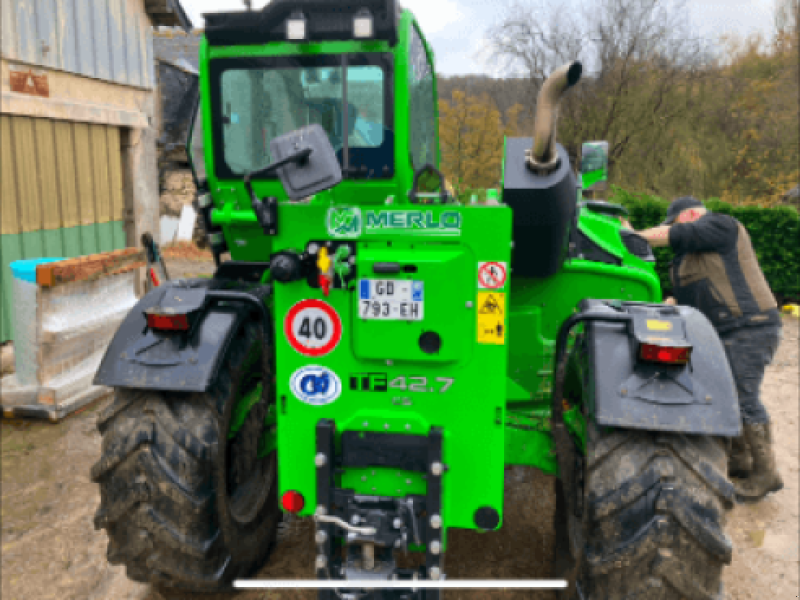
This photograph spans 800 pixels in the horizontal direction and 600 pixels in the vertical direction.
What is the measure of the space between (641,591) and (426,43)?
3078 millimetres

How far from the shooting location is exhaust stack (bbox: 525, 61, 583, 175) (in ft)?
7.79

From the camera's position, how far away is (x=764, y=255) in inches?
473

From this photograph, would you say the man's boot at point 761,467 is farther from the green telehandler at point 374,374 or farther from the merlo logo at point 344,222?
the merlo logo at point 344,222

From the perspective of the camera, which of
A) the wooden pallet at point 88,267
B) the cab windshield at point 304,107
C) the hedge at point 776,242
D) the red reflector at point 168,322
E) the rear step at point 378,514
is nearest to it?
the rear step at point 378,514

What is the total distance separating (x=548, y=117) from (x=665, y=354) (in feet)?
3.30

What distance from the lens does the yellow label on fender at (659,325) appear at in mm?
2666

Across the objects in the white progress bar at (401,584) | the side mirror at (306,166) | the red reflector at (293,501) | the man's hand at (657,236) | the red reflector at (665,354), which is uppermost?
the side mirror at (306,166)

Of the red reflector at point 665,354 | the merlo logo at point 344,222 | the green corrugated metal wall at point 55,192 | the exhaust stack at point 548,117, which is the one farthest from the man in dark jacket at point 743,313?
the green corrugated metal wall at point 55,192

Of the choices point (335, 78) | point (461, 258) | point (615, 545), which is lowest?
point (615, 545)

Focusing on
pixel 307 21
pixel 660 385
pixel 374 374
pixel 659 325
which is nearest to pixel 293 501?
pixel 374 374

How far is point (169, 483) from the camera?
108 inches

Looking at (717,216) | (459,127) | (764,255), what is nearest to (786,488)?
(717,216)

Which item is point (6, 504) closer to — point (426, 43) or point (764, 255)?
point (426, 43)

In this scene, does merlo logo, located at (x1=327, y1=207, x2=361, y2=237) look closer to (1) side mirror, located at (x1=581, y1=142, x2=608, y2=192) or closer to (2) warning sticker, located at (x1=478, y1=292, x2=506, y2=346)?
(2) warning sticker, located at (x1=478, y1=292, x2=506, y2=346)
